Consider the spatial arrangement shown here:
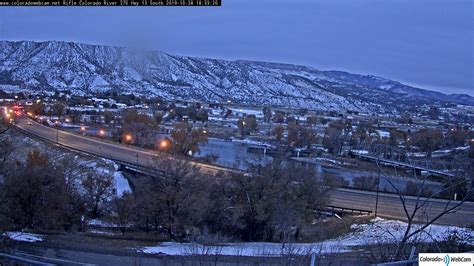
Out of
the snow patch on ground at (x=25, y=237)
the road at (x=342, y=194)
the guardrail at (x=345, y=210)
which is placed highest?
the road at (x=342, y=194)

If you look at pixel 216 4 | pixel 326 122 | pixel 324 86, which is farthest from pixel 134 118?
pixel 324 86

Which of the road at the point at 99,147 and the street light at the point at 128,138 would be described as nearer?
the road at the point at 99,147

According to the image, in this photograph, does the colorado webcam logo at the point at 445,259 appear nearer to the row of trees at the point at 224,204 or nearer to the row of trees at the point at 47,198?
the row of trees at the point at 224,204

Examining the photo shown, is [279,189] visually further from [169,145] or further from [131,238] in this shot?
[169,145]

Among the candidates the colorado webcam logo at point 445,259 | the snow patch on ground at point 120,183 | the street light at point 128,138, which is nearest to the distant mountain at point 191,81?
the street light at point 128,138

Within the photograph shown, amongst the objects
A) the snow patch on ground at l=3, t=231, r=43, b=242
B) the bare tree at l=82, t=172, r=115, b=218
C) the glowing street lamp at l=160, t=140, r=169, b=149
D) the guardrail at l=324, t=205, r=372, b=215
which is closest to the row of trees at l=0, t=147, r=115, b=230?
the bare tree at l=82, t=172, r=115, b=218

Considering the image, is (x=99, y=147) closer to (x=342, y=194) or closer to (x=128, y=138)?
(x=128, y=138)

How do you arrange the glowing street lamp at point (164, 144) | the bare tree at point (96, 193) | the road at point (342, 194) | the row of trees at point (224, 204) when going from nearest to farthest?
the row of trees at point (224, 204)
the road at point (342, 194)
the bare tree at point (96, 193)
the glowing street lamp at point (164, 144)
